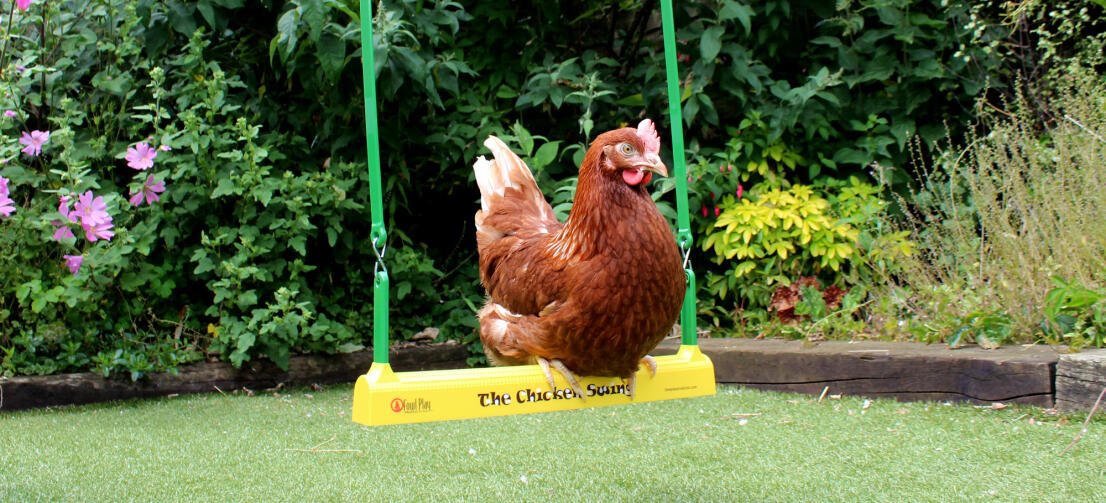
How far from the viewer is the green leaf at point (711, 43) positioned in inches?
168

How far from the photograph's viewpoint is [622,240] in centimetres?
199

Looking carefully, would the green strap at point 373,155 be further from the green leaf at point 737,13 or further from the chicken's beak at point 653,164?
the green leaf at point 737,13

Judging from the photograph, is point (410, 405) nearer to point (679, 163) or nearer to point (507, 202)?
point (679, 163)

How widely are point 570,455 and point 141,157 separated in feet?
7.65

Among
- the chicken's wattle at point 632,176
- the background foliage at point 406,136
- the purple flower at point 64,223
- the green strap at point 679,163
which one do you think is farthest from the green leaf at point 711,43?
the purple flower at point 64,223

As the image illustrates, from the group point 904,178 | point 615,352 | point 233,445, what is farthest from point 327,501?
point 904,178

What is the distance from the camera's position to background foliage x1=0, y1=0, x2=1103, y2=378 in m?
3.65

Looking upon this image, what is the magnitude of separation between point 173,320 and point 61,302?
0.50 m

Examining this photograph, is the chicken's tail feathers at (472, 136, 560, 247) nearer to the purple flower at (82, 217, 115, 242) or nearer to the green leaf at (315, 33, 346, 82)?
the green leaf at (315, 33, 346, 82)

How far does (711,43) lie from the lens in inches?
170

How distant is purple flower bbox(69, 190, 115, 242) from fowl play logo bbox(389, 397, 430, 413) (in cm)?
222

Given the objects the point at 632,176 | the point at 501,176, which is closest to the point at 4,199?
the point at 501,176

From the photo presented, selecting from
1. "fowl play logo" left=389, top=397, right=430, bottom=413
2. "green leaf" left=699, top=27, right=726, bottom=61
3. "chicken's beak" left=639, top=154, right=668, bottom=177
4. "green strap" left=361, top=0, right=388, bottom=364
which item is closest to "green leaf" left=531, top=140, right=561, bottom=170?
"green leaf" left=699, top=27, right=726, bottom=61

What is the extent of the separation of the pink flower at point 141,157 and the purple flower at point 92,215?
0.74 ft
